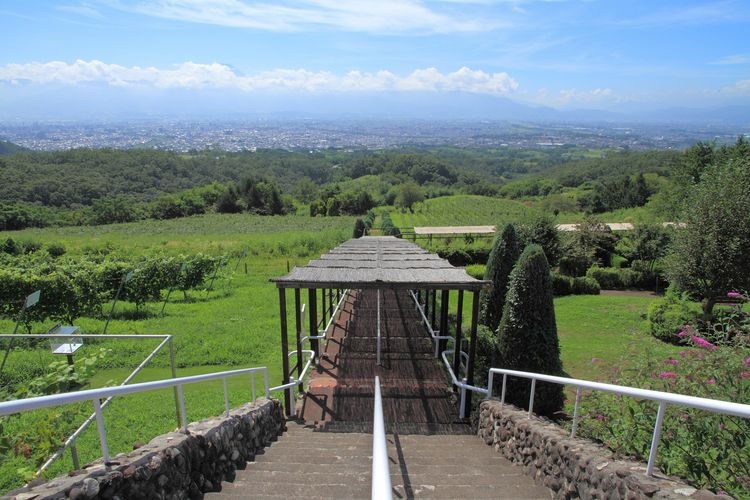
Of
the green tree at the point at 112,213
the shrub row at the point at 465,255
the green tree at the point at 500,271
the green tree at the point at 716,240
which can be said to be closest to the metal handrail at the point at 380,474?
the green tree at the point at 500,271

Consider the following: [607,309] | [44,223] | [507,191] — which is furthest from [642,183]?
[44,223]

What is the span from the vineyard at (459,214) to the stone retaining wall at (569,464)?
38.9m

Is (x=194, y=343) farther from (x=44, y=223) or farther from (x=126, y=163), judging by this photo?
(x=126, y=163)

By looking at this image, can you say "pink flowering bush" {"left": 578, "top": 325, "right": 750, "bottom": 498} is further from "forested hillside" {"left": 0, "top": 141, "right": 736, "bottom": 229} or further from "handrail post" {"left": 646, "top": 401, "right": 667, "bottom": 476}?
"forested hillside" {"left": 0, "top": 141, "right": 736, "bottom": 229}

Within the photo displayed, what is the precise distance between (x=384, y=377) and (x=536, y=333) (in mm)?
2994

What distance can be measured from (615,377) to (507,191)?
99370 millimetres

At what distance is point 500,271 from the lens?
40.6 ft

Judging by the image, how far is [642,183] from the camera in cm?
6103

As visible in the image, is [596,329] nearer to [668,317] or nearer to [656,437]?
[668,317]

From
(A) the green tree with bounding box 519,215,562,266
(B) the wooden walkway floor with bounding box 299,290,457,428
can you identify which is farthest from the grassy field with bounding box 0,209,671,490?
(A) the green tree with bounding box 519,215,562,266

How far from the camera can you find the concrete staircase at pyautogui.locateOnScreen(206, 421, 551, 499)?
3816 millimetres

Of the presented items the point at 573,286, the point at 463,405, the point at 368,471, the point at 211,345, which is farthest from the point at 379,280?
the point at 573,286

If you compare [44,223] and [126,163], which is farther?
[126,163]

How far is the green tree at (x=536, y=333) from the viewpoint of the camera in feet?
25.4
